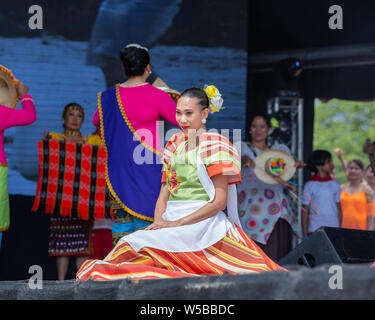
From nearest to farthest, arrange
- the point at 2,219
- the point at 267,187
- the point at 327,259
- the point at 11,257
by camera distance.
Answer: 1. the point at 327,259
2. the point at 2,219
3. the point at 267,187
4. the point at 11,257

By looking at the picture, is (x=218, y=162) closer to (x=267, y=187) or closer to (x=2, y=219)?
(x=2, y=219)

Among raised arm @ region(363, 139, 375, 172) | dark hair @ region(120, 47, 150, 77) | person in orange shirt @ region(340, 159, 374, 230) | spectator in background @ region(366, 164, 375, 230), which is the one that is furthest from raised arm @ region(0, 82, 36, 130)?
spectator in background @ region(366, 164, 375, 230)

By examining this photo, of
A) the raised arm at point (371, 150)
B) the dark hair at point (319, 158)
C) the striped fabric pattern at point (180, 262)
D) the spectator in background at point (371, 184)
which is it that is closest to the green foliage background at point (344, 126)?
the spectator in background at point (371, 184)

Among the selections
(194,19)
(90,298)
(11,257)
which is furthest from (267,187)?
(90,298)

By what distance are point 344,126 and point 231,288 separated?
94.1 feet

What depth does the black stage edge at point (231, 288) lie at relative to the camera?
1.79m

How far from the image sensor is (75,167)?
4688 millimetres

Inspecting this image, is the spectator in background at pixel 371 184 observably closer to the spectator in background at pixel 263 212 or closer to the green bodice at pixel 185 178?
the spectator in background at pixel 263 212

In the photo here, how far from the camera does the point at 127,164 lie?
368cm

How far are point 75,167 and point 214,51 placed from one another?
2.21 meters

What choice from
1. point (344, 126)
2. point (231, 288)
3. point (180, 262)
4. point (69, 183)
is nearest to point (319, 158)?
point (69, 183)

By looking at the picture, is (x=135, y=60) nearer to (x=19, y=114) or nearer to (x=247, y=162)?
(x=19, y=114)

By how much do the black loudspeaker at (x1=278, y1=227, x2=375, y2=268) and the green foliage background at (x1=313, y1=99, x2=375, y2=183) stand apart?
26.1m

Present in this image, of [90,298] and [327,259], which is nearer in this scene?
[90,298]
